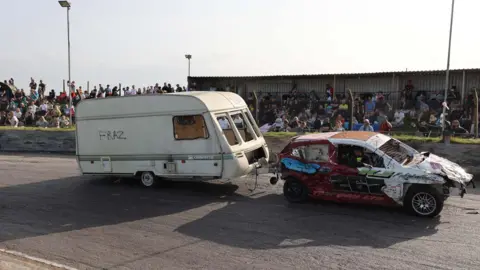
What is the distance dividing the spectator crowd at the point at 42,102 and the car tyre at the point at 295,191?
1555 centimetres

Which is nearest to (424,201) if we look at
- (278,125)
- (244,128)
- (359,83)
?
(244,128)

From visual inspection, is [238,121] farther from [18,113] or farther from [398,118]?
[18,113]

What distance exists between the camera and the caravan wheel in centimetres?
1194

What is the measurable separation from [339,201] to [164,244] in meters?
3.97

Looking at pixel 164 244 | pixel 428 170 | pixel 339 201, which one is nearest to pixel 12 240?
pixel 164 244

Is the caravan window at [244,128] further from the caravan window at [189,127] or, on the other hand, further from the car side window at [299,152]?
the car side window at [299,152]

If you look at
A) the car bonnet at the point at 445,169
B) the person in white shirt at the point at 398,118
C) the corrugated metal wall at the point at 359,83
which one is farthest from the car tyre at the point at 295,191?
the corrugated metal wall at the point at 359,83

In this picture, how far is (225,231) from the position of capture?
8.18 m

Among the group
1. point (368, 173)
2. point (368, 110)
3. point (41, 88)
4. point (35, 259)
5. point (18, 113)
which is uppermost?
point (41, 88)

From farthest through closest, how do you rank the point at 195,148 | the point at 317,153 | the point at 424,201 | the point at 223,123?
1. the point at 223,123
2. the point at 195,148
3. the point at 317,153
4. the point at 424,201

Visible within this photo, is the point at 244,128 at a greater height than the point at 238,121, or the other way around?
the point at 238,121

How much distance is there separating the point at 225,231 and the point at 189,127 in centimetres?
371

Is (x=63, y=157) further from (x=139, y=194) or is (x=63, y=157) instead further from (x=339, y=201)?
(x=339, y=201)

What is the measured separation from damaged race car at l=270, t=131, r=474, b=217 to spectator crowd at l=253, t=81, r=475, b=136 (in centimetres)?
857
